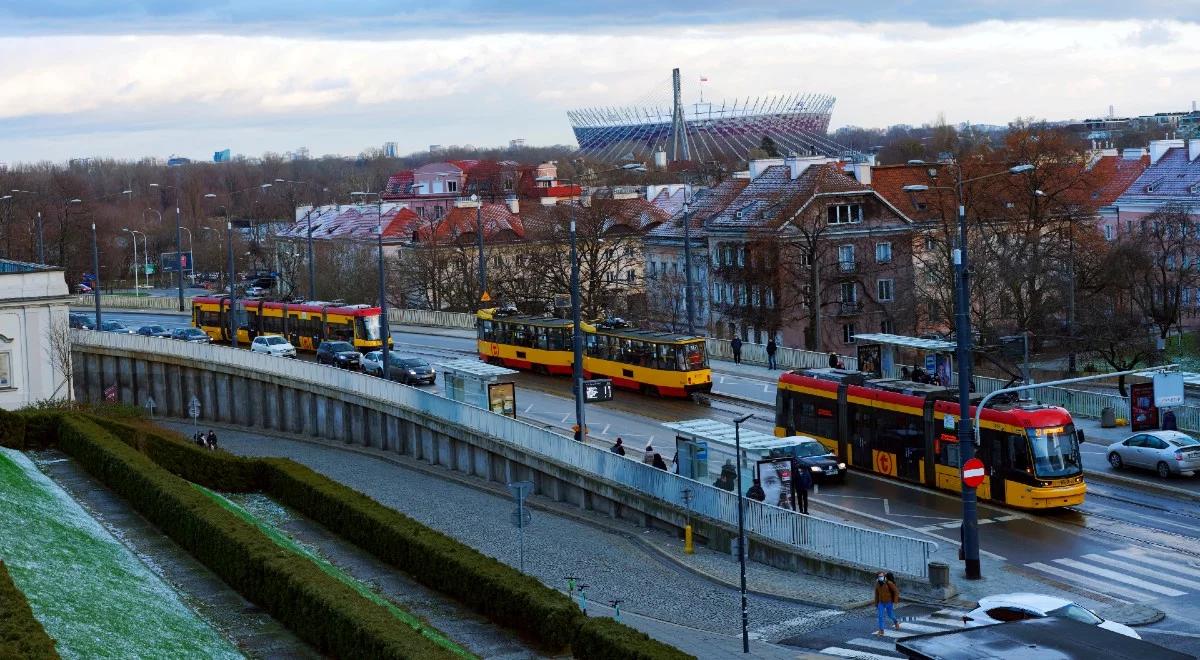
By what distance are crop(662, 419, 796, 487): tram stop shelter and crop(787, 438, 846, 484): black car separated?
5.94ft

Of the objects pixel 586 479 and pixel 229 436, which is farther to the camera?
pixel 229 436

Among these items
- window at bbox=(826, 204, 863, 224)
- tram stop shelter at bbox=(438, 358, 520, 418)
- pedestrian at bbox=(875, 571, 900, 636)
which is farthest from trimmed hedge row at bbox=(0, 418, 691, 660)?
window at bbox=(826, 204, 863, 224)

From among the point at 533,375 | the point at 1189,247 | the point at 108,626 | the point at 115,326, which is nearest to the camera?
the point at 108,626

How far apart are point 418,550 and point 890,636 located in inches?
447

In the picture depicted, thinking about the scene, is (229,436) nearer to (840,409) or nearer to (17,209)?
(840,409)

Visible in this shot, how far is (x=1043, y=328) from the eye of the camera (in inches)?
2827

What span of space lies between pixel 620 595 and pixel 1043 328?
40527 millimetres

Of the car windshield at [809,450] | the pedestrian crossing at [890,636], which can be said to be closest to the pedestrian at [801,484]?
the car windshield at [809,450]

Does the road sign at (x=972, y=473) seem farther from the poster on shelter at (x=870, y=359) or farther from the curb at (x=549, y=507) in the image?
the poster on shelter at (x=870, y=359)

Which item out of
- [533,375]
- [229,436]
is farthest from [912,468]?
[229,436]

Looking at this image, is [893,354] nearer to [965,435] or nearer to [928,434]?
[928,434]

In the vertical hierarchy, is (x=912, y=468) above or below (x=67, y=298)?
below

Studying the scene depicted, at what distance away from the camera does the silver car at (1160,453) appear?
43750 millimetres

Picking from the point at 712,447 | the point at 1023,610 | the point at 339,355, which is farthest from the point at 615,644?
the point at 339,355
